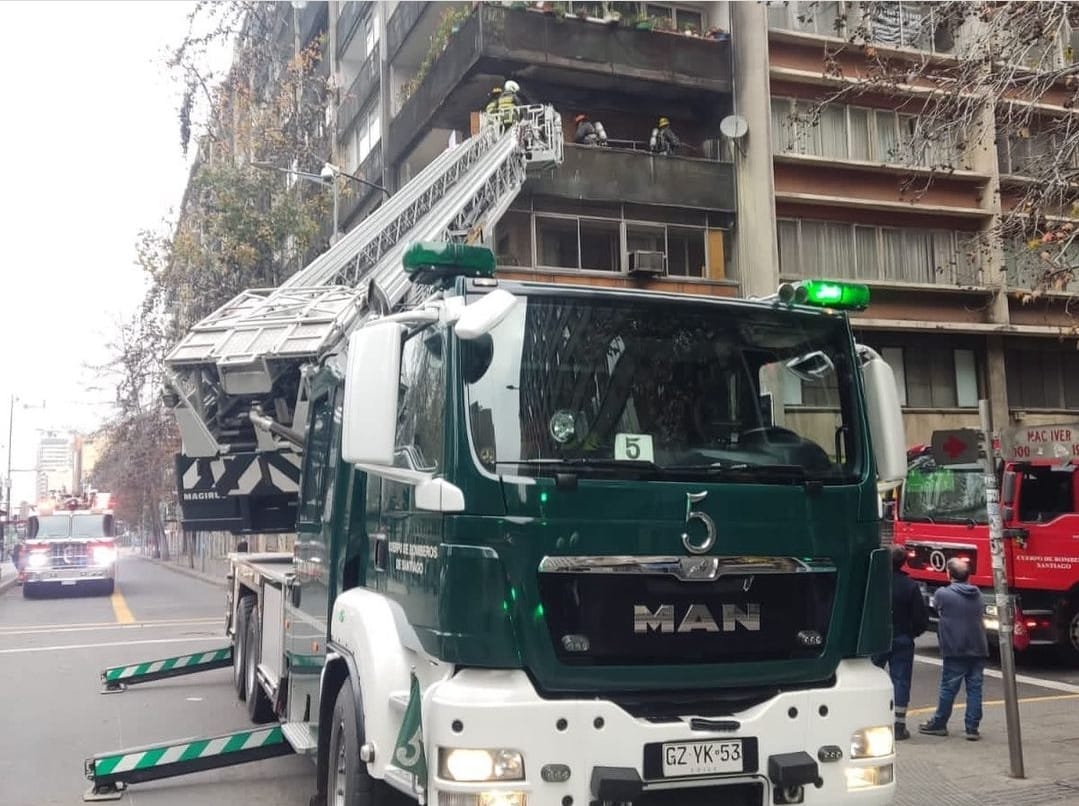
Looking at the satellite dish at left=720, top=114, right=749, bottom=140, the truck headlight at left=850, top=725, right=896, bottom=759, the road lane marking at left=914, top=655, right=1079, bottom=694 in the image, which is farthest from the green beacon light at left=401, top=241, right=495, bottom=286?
the satellite dish at left=720, top=114, right=749, bottom=140

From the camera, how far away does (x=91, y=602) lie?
2561cm

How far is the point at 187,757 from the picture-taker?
675 centimetres

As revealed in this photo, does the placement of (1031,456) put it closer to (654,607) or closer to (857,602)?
(857,602)

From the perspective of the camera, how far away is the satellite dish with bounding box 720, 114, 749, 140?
26531mm

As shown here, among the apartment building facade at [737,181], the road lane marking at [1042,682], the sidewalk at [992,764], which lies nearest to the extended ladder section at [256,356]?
the sidewalk at [992,764]

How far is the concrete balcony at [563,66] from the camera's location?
2430 centimetres

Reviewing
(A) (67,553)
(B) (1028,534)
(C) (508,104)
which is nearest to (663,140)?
(C) (508,104)

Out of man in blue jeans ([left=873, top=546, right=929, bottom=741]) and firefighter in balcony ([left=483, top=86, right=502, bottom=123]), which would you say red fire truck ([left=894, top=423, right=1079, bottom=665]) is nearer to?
man in blue jeans ([left=873, top=546, right=929, bottom=741])

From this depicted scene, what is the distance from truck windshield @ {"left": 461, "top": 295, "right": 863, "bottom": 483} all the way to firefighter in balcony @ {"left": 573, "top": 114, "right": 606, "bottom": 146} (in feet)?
70.4

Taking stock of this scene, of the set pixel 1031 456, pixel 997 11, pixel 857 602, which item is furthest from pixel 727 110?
pixel 857 602

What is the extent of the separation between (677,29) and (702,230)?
206 inches

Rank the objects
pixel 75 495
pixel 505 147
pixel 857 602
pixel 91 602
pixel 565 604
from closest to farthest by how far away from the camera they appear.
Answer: pixel 565 604 < pixel 857 602 < pixel 505 147 < pixel 91 602 < pixel 75 495

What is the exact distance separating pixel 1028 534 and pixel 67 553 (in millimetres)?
23786

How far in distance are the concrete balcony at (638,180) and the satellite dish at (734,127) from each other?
0.85 meters
